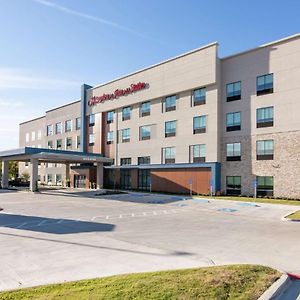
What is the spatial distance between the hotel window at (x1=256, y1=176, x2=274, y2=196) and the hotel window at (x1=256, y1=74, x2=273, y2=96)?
9.46 m

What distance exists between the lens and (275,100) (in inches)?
1439

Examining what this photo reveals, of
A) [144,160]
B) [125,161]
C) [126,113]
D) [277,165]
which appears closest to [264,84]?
[277,165]

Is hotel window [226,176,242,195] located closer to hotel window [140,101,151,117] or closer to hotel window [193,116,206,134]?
hotel window [193,116,206,134]

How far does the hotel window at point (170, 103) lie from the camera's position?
1833 inches

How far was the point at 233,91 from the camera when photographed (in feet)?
133

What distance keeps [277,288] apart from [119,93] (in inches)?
1926

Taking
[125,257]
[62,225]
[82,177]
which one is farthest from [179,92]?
[125,257]

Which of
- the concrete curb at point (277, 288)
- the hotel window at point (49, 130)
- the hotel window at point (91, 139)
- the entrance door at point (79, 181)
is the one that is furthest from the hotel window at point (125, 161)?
the concrete curb at point (277, 288)

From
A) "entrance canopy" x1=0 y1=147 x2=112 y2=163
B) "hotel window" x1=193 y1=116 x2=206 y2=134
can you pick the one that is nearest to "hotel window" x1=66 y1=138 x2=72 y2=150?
"entrance canopy" x1=0 y1=147 x2=112 y2=163

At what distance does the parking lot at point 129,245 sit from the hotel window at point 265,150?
16268 mm

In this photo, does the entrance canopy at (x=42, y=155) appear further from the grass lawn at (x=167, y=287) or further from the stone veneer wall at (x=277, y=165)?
the grass lawn at (x=167, y=287)

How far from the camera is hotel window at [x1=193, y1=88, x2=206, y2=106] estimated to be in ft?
141

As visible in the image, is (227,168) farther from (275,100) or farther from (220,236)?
(220,236)

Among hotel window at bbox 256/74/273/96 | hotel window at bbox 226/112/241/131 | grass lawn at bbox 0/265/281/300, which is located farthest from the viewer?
hotel window at bbox 226/112/241/131
